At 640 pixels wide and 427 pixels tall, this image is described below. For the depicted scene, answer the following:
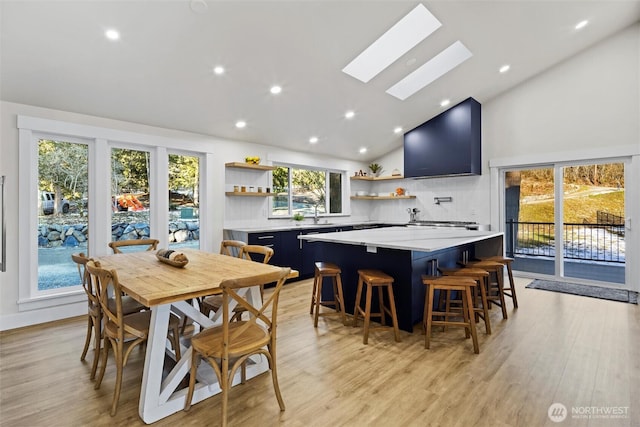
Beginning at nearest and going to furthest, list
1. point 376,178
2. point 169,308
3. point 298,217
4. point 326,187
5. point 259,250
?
point 169,308
point 259,250
point 298,217
point 326,187
point 376,178

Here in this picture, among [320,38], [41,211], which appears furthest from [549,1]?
[41,211]

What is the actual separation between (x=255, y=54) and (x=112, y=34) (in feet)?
4.09

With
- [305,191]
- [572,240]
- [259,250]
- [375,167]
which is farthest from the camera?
[375,167]

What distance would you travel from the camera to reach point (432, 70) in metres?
4.63

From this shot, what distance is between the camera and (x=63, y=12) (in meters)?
2.45

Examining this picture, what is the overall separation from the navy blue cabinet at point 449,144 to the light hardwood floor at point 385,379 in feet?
9.90

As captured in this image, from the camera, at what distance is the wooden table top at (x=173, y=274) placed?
1679 mm

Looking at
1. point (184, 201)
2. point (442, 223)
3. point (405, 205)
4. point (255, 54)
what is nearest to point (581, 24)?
point (442, 223)

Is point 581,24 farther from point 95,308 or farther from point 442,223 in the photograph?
point 95,308

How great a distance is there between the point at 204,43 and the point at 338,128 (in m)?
2.81

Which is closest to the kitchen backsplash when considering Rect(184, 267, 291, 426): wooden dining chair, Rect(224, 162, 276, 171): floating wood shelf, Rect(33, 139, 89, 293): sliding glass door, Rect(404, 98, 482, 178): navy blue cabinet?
Rect(224, 162, 276, 171): floating wood shelf

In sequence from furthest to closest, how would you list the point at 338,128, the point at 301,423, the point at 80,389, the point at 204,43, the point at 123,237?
the point at 338,128 → the point at 123,237 → the point at 204,43 → the point at 80,389 → the point at 301,423

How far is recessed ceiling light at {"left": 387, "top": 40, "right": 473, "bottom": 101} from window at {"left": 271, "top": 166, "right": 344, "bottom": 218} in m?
2.30

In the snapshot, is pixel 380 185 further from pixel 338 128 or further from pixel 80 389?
pixel 80 389
